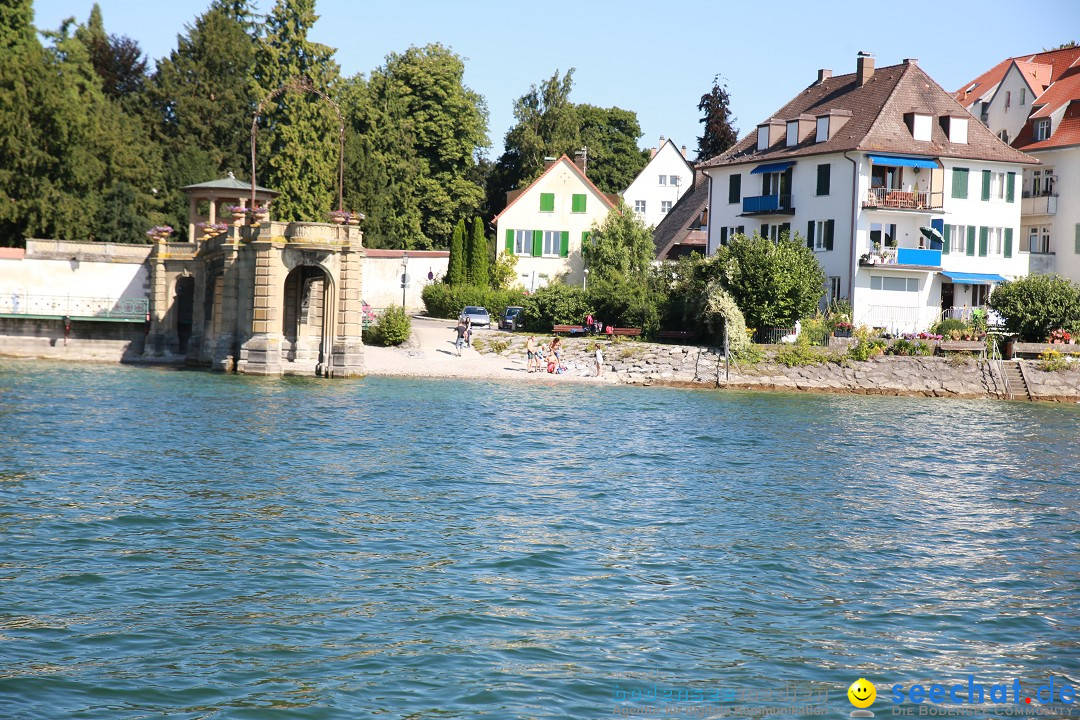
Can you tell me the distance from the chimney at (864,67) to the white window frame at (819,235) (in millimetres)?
8761

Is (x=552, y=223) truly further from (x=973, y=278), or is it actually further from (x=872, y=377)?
(x=872, y=377)

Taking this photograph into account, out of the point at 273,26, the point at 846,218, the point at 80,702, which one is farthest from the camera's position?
the point at 273,26

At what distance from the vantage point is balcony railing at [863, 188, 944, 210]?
176ft

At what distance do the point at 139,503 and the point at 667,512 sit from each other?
31.0 feet

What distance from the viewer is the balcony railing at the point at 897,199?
53625 mm

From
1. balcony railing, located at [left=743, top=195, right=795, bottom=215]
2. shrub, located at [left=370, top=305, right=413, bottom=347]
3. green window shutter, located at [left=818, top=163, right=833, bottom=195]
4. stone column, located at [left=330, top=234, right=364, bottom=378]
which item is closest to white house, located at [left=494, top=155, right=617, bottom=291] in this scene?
balcony railing, located at [left=743, top=195, right=795, bottom=215]

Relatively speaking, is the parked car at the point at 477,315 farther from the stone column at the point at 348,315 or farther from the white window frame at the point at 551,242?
the white window frame at the point at 551,242

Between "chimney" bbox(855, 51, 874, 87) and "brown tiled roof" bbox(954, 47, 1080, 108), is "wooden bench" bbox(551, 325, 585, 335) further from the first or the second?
"brown tiled roof" bbox(954, 47, 1080, 108)

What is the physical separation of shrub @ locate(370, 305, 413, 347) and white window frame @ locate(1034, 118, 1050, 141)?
35.3 m

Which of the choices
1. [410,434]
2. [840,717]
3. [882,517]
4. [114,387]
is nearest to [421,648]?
[840,717]

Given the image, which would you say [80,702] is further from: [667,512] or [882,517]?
[882,517]

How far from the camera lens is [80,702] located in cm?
1055

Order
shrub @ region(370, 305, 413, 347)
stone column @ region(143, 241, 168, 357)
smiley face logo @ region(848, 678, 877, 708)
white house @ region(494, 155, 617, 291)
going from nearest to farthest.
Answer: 1. smiley face logo @ region(848, 678, 877, 708)
2. shrub @ region(370, 305, 413, 347)
3. stone column @ region(143, 241, 168, 357)
4. white house @ region(494, 155, 617, 291)

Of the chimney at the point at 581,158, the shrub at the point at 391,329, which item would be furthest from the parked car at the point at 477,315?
the chimney at the point at 581,158
